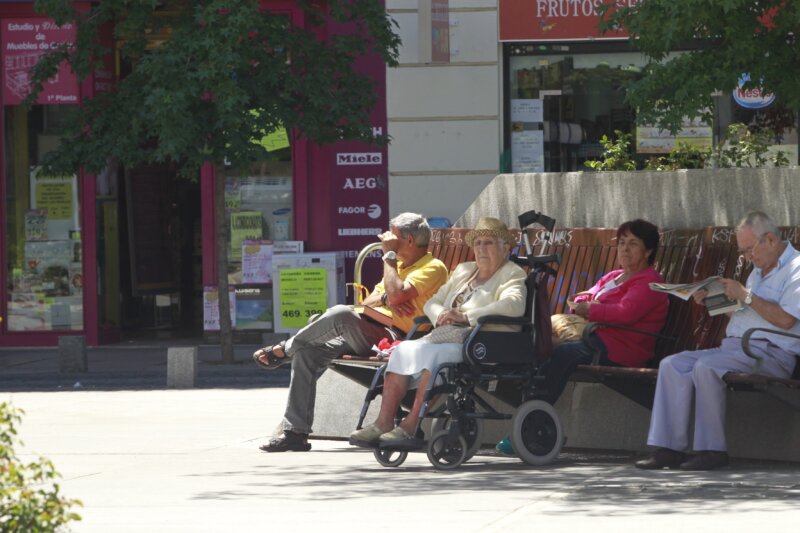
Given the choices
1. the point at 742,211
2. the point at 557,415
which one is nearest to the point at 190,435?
the point at 557,415

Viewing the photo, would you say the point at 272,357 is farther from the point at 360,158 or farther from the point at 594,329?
the point at 360,158

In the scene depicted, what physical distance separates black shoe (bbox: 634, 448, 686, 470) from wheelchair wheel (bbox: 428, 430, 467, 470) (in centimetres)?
92

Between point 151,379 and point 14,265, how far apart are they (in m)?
3.73

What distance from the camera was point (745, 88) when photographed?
36.2 feet

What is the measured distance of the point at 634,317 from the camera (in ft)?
27.9

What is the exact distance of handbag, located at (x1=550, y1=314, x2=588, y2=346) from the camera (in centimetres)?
867

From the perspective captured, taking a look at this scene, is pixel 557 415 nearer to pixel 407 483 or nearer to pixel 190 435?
pixel 407 483

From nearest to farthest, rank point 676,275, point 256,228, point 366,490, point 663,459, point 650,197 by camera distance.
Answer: point 366,490 < point 663,459 < point 676,275 < point 650,197 < point 256,228

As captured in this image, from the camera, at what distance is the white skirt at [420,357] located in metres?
8.36

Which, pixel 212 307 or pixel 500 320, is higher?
pixel 500 320

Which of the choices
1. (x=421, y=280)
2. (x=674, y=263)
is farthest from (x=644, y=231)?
(x=421, y=280)

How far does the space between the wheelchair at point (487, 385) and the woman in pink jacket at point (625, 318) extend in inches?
4.3

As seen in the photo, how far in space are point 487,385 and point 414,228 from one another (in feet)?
4.05

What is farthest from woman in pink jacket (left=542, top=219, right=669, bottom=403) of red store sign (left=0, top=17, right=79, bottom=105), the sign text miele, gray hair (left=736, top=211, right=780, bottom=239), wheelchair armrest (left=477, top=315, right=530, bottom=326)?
red store sign (left=0, top=17, right=79, bottom=105)
